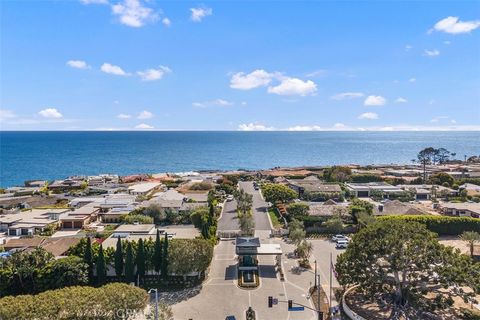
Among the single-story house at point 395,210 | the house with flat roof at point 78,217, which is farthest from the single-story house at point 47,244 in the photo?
the single-story house at point 395,210

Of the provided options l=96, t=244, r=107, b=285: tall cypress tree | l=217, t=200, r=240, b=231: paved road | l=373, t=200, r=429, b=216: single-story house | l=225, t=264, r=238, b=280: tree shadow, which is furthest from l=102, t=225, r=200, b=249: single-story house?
l=373, t=200, r=429, b=216: single-story house

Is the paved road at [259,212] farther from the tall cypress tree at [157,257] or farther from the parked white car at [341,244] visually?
the tall cypress tree at [157,257]

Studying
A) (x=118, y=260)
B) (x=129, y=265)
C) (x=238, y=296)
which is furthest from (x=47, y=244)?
(x=238, y=296)

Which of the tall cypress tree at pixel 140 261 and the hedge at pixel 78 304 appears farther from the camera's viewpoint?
the tall cypress tree at pixel 140 261

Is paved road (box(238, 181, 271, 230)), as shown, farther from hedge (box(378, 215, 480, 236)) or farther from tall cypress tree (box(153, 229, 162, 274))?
tall cypress tree (box(153, 229, 162, 274))

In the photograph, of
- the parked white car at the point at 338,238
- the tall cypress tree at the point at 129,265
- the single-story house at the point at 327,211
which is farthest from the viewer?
the single-story house at the point at 327,211

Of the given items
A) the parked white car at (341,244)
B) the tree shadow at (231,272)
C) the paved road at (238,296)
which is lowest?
the paved road at (238,296)

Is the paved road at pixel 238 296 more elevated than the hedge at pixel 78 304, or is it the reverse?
the hedge at pixel 78 304

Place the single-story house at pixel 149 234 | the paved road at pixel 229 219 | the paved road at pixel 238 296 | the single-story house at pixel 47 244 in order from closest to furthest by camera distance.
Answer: the paved road at pixel 238 296 → the single-story house at pixel 47 244 → the single-story house at pixel 149 234 → the paved road at pixel 229 219
